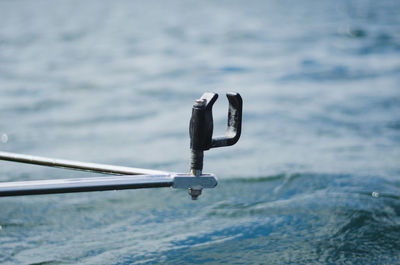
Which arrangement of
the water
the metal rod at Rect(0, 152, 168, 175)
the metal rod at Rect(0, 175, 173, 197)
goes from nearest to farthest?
the metal rod at Rect(0, 175, 173, 197), the metal rod at Rect(0, 152, 168, 175), the water

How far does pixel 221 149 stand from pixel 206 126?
11.3 ft

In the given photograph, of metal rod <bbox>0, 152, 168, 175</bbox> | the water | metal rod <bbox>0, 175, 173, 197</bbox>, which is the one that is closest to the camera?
metal rod <bbox>0, 175, 173, 197</bbox>

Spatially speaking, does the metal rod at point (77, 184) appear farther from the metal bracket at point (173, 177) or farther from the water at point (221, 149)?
the water at point (221, 149)

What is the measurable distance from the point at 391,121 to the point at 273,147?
5.38 ft

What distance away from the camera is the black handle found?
209cm

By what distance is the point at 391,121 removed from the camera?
6.30 m

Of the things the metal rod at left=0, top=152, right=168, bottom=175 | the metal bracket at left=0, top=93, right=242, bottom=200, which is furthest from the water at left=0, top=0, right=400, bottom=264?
the metal bracket at left=0, top=93, right=242, bottom=200

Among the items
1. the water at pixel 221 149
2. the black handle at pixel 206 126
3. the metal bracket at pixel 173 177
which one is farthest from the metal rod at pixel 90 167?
the water at pixel 221 149

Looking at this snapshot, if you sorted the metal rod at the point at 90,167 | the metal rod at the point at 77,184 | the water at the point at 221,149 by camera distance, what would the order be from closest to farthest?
1. the metal rod at the point at 77,184
2. the metal rod at the point at 90,167
3. the water at the point at 221,149

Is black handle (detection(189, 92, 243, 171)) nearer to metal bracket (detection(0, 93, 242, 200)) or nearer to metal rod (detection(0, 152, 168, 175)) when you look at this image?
metal bracket (detection(0, 93, 242, 200))

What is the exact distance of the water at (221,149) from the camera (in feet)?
11.1

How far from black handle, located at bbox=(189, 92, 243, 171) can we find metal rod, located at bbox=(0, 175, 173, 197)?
15 centimetres

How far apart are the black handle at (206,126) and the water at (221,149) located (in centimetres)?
113

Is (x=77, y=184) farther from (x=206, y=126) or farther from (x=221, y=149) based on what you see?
(x=221, y=149)
